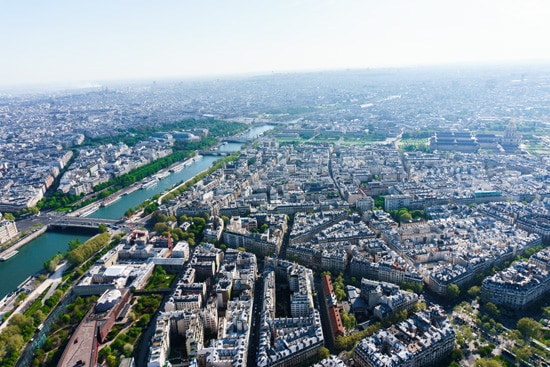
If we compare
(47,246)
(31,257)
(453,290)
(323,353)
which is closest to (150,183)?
(47,246)

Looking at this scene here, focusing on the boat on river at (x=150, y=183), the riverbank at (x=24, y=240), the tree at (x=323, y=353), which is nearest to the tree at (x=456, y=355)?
the tree at (x=323, y=353)

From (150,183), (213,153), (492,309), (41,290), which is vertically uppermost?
(492,309)

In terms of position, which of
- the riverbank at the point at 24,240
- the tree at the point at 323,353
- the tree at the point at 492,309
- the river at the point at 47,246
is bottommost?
the river at the point at 47,246

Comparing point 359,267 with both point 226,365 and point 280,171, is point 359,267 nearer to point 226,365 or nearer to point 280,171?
point 226,365

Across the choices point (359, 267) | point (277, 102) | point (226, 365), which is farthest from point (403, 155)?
→ point (277, 102)

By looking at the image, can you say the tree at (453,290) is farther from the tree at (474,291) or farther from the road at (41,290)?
the road at (41,290)

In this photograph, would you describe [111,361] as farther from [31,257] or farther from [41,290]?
[31,257]
